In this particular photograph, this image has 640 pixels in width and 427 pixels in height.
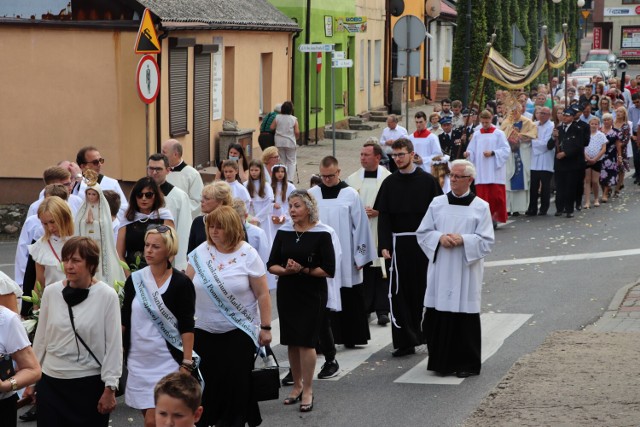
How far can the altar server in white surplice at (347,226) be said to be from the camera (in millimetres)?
11594

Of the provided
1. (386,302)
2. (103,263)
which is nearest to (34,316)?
(103,263)

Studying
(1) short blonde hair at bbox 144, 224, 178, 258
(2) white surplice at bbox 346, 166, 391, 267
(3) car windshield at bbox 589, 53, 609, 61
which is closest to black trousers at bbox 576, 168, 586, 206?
(2) white surplice at bbox 346, 166, 391, 267

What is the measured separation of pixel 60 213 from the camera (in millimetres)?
9445

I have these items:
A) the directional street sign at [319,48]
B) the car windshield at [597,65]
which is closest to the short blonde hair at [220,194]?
the directional street sign at [319,48]

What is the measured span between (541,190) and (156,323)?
50.9ft

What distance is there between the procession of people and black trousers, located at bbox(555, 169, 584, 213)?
6421 millimetres

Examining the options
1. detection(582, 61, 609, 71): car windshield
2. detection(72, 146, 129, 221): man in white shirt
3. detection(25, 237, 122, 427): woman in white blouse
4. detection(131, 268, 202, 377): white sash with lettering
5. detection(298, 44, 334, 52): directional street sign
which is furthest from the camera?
detection(582, 61, 609, 71): car windshield

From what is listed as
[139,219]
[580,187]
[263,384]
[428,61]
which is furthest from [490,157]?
[428,61]

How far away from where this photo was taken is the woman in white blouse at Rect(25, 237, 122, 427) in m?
7.29

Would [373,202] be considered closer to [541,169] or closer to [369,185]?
[369,185]

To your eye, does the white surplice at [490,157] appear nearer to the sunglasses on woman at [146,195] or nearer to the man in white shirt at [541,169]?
the man in white shirt at [541,169]

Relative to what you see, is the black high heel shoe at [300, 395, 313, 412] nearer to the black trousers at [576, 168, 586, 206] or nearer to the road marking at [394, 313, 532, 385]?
the road marking at [394, 313, 532, 385]

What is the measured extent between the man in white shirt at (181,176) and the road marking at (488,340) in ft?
10.00

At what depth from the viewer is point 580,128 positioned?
72.6ft
